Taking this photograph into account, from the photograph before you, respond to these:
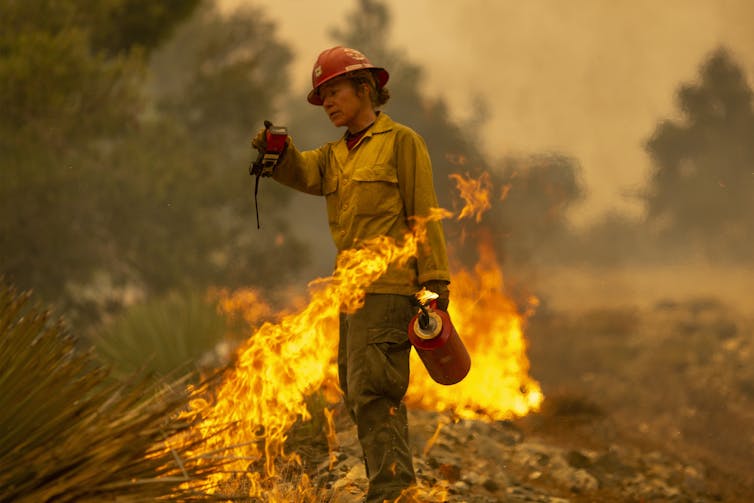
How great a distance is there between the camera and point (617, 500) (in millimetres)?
5781

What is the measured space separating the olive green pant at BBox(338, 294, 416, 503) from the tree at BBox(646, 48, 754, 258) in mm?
13444

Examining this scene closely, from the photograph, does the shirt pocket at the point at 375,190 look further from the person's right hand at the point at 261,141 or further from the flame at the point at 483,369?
the flame at the point at 483,369

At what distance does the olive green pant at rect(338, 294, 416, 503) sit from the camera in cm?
391

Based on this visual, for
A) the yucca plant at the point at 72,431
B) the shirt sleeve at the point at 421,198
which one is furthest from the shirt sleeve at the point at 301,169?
the yucca plant at the point at 72,431

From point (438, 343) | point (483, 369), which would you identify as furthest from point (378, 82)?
point (483, 369)

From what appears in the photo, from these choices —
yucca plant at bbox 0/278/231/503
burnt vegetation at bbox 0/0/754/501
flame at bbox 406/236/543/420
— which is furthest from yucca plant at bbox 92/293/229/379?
yucca plant at bbox 0/278/231/503

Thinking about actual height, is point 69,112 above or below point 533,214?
above

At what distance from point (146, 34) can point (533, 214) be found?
9.15 m

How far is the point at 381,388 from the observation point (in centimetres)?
390

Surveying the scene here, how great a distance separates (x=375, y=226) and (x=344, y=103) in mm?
607

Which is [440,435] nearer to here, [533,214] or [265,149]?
[265,149]

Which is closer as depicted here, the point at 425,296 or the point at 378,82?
the point at 425,296

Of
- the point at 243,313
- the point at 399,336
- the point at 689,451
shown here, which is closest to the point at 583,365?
the point at 689,451

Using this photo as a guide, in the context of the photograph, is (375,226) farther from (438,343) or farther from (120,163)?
(120,163)
